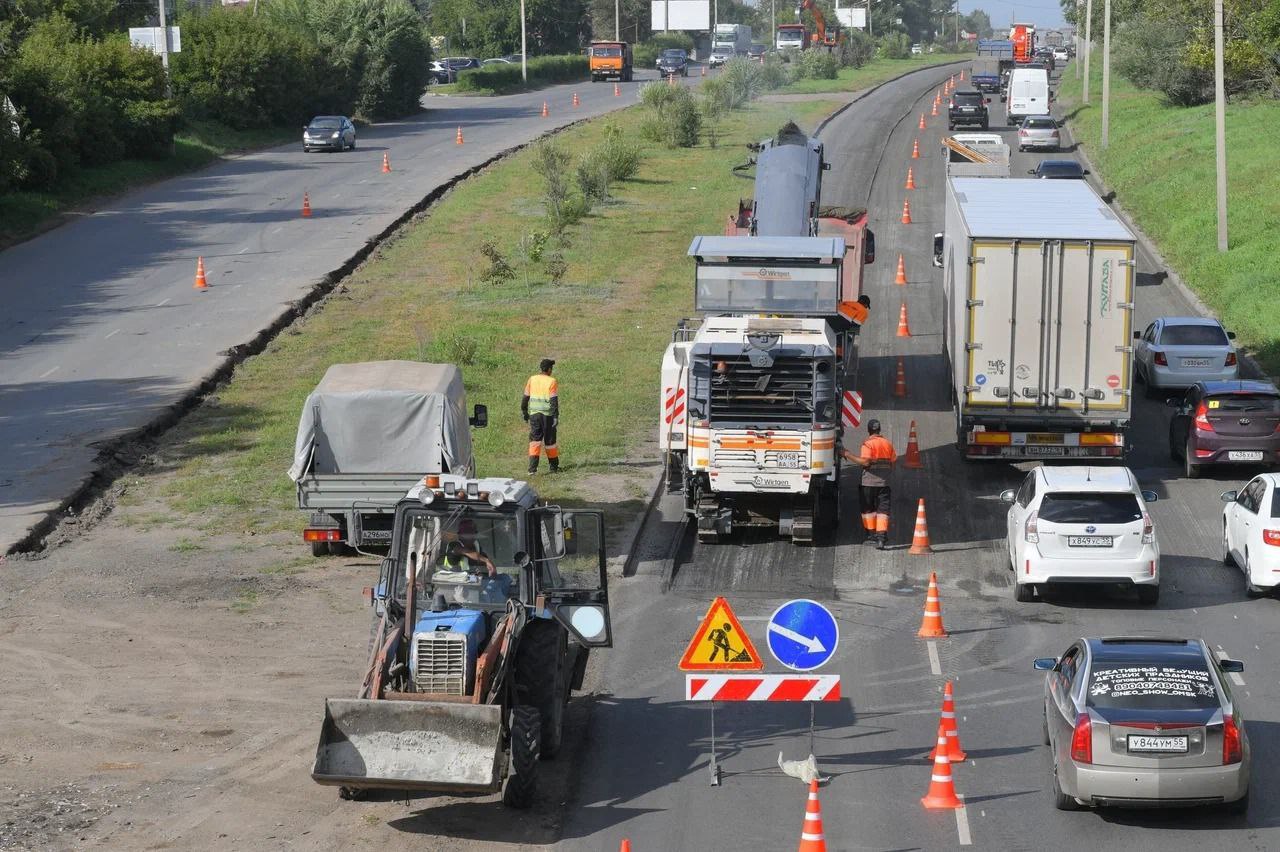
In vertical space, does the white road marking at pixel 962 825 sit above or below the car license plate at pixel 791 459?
below

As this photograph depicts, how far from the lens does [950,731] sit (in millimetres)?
13492

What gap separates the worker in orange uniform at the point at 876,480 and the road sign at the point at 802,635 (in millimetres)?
8911

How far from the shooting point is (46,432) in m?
27.1

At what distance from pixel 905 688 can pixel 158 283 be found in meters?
29.1

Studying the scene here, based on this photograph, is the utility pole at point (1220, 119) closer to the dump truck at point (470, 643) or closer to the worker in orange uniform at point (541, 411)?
the worker in orange uniform at point (541, 411)

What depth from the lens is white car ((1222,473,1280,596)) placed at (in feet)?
63.4

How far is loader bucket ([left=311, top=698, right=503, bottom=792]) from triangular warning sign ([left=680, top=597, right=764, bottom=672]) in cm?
188

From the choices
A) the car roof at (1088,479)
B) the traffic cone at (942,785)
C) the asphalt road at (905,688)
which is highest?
the car roof at (1088,479)

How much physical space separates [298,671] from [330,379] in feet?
20.4

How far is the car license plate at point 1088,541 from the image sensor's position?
1927cm

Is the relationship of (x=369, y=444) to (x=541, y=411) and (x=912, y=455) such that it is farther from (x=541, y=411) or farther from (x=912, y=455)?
(x=912, y=455)

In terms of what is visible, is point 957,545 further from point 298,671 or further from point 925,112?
point 925,112

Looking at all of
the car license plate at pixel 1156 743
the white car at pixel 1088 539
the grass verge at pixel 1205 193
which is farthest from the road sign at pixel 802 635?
the grass verge at pixel 1205 193

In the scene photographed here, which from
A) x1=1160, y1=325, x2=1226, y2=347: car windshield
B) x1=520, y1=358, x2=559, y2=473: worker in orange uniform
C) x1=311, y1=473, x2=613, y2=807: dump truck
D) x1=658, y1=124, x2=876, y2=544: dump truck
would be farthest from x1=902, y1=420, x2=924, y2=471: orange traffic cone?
x1=311, y1=473, x2=613, y2=807: dump truck
